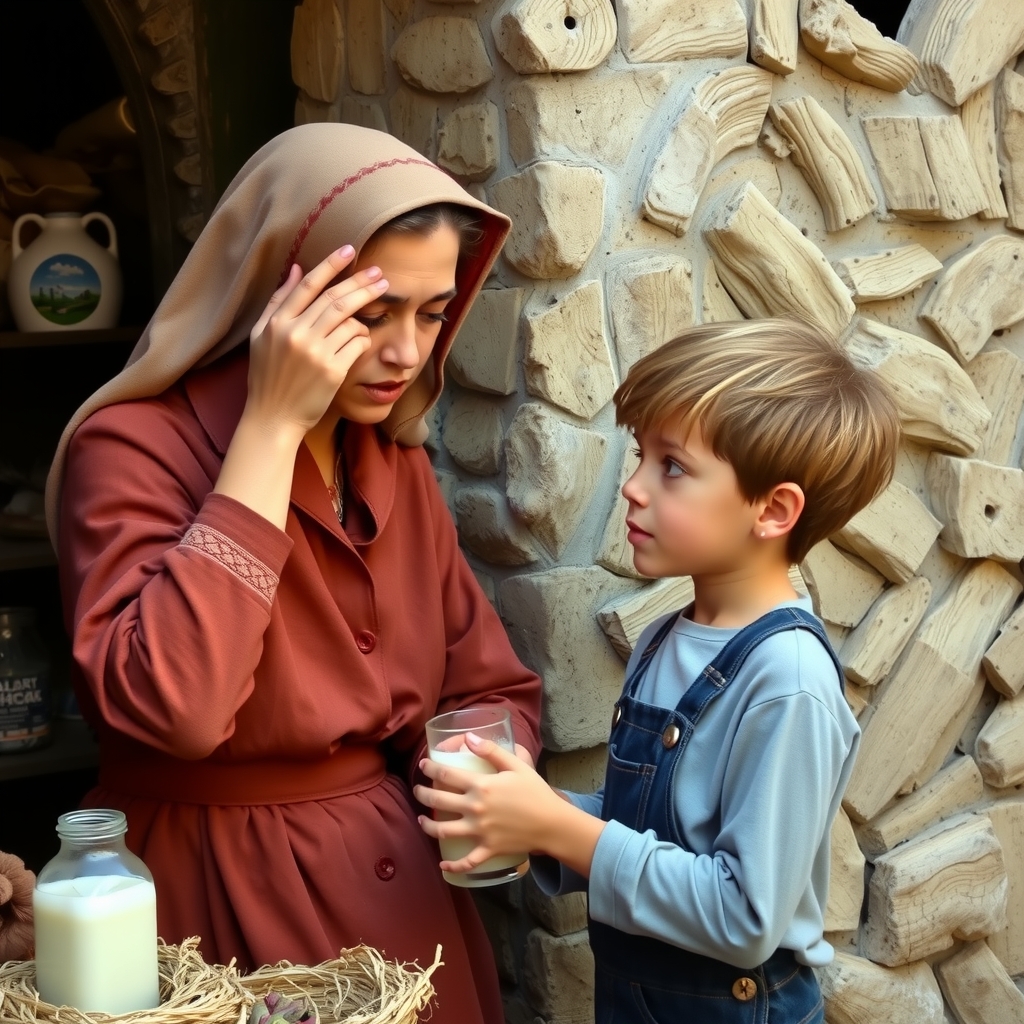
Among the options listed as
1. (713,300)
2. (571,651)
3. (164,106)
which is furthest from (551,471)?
(164,106)

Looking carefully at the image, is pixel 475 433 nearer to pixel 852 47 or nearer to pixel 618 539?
pixel 618 539

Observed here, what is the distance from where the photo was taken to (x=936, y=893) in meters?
2.03

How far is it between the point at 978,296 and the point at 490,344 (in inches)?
30.0

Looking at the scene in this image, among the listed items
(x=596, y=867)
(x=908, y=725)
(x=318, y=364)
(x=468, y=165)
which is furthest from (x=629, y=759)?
(x=468, y=165)

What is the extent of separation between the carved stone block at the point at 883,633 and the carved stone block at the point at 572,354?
0.53m

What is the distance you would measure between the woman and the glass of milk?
0.17 meters

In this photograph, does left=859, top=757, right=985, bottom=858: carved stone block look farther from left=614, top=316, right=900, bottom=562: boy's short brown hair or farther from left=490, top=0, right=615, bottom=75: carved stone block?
left=490, top=0, right=615, bottom=75: carved stone block

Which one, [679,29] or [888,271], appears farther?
[888,271]

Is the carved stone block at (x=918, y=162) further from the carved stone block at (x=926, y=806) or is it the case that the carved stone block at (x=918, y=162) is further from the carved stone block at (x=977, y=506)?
the carved stone block at (x=926, y=806)

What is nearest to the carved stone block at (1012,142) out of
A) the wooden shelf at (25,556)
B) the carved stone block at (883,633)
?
the carved stone block at (883,633)

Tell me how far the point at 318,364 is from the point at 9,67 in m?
1.86

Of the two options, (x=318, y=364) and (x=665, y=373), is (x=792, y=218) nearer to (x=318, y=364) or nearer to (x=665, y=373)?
(x=665, y=373)

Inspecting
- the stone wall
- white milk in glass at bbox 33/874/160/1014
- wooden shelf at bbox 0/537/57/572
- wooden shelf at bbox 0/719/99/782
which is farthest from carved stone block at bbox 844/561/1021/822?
wooden shelf at bbox 0/537/57/572

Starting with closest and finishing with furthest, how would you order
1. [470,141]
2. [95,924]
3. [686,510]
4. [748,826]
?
[95,924]
[748,826]
[686,510]
[470,141]
